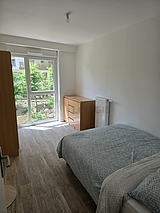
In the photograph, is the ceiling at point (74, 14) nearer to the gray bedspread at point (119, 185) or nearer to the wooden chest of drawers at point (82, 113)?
the wooden chest of drawers at point (82, 113)

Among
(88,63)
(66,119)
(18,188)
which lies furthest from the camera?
(66,119)

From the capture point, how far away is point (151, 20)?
7.45 ft

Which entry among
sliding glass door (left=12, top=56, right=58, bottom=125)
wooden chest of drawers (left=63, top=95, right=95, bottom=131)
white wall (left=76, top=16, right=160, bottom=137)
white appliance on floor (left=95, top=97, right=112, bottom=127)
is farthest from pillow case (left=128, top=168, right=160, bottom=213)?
sliding glass door (left=12, top=56, right=58, bottom=125)

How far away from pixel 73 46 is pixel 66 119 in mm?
2371

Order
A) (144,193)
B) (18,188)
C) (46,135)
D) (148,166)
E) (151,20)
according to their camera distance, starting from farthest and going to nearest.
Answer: (46,135), (151,20), (18,188), (148,166), (144,193)

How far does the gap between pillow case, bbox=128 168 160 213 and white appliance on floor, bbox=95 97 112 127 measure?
2.21 meters

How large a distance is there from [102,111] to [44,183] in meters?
2.06

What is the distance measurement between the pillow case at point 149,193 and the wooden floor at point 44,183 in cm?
76

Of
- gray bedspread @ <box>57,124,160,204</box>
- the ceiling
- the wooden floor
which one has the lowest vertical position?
the wooden floor

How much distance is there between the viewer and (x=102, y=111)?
3.44 meters

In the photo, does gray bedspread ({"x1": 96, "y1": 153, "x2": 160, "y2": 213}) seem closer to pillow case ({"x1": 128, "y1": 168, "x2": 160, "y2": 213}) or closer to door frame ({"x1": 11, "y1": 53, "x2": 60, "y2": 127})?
pillow case ({"x1": 128, "y1": 168, "x2": 160, "y2": 213})

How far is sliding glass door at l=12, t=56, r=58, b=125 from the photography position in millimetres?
3939

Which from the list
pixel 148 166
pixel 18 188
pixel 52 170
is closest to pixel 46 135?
pixel 52 170

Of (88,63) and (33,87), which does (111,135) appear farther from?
(33,87)
